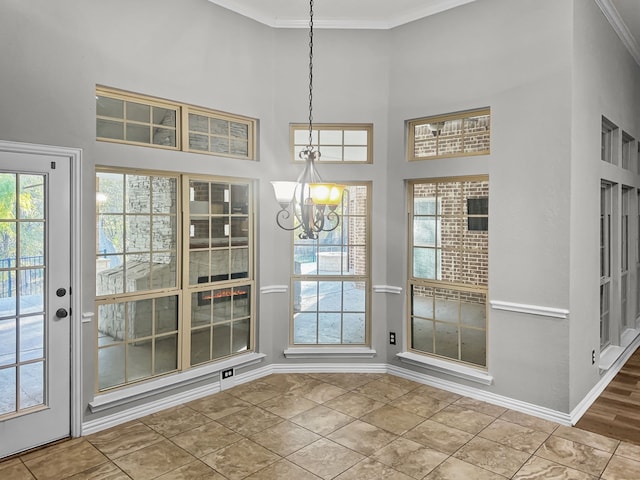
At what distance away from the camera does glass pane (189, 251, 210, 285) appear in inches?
155

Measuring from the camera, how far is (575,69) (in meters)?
3.41

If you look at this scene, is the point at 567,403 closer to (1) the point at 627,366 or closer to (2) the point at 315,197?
(1) the point at 627,366

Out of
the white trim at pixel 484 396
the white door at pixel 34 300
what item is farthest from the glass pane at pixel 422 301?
the white door at pixel 34 300

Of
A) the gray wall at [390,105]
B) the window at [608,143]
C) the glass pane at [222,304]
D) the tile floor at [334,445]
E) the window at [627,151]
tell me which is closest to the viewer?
the tile floor at [334,445]

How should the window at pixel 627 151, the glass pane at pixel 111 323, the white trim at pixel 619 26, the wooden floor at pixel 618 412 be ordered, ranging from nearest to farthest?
the wooden floor at pixel 618 412
the glass pane at pixel 111 323
the white trim at pixel 619 26
the window at pixel 627 151

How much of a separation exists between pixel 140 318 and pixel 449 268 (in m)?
2.73

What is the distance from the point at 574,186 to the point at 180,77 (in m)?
3.25

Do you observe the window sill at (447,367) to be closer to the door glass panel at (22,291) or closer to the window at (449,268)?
the window at (449,268)

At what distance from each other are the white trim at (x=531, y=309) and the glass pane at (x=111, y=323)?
302 centimetres

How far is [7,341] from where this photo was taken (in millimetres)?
2926

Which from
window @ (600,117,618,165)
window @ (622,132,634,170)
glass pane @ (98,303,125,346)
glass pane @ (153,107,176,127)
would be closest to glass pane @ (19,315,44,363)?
glass pane @ (98,303,125,346)

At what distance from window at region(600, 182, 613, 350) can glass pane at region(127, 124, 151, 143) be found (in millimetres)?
4196

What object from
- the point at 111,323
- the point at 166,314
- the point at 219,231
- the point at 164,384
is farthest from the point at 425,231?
the point at 111,323

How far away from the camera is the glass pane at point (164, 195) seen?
12.1 ft
